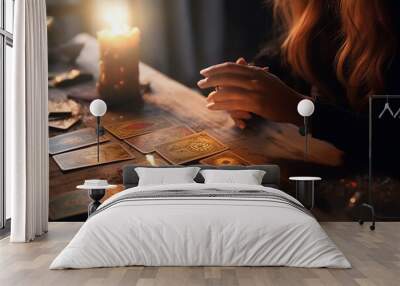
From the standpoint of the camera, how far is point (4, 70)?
678cm

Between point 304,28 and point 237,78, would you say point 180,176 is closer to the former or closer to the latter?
point 237,78

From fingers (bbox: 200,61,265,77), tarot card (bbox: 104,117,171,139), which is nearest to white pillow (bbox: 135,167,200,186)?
tarot card (bbox: 104,117,171,139)

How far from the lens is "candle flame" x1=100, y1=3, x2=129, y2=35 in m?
7.96

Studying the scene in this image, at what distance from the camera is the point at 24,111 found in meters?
6.08

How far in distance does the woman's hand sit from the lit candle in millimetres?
949

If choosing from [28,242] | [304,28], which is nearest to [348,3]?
[304,28]

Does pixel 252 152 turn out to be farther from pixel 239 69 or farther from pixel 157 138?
pixel 157 138

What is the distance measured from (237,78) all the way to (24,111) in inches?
118

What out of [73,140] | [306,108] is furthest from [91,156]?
[306,108]

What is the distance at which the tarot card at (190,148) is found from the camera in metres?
7.74

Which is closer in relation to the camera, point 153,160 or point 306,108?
point 306,108

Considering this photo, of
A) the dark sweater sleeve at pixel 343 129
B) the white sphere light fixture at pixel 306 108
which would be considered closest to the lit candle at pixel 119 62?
the white sphere light fixture at pixel 306 108

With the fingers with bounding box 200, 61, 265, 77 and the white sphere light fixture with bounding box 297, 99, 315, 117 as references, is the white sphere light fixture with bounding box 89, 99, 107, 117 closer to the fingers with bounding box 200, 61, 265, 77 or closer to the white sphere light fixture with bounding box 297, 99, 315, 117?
the fingers with bounding box 200, 61, 265, 77

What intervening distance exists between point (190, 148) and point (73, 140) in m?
1.59
